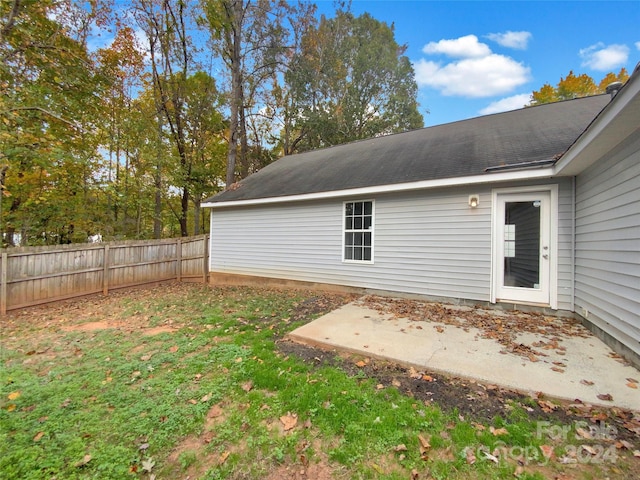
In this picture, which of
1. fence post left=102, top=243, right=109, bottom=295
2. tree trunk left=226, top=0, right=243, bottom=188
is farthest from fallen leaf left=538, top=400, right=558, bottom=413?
tree trunk left=226, top=0, right=243, bottom=188

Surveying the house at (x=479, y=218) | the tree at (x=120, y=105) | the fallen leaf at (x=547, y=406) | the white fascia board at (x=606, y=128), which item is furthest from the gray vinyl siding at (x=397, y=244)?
the tree at (x=120, y=105)

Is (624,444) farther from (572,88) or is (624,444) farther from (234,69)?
(572,88)

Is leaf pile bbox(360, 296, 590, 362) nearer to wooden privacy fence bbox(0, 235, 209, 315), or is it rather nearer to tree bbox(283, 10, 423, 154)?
wooden privacy fence bbox(0, 235, 209, 315)

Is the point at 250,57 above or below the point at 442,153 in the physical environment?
above

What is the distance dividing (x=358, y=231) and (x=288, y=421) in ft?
16.5

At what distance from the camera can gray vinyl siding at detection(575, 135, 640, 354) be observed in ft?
9.82

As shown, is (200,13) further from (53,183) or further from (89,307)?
(89,307)

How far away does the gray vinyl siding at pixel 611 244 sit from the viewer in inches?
118

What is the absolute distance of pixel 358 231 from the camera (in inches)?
268

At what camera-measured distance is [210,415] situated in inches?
92.0

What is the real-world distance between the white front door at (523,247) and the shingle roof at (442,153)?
748 millimetres

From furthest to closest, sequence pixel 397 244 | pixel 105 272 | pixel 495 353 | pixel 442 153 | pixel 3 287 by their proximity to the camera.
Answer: pixel 105 272, pixel 442 153, pixel 397 244, pixel 3 287, pixel 495 353

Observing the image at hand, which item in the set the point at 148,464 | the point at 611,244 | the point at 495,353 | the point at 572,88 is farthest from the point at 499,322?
the point at 572,88

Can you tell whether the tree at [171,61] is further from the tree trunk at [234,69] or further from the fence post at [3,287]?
the fence post at [3,287]
